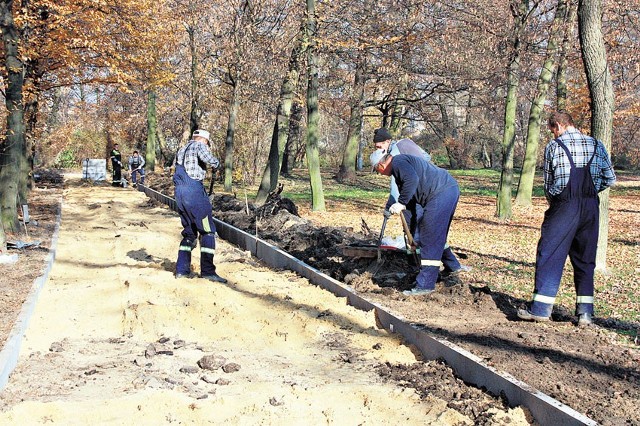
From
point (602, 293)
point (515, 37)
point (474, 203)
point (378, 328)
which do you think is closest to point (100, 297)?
point (378, 328)

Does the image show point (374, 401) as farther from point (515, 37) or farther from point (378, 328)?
point (515, 37)

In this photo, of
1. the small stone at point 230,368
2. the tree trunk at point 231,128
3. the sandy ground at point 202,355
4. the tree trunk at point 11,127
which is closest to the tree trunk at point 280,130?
the tree trunk at point 231,128

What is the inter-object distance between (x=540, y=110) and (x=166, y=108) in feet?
107

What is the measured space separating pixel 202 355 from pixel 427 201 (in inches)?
120

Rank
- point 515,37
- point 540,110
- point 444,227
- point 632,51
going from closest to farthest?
point 444,227 < point 632,51 < point 515,37 < point 540,110

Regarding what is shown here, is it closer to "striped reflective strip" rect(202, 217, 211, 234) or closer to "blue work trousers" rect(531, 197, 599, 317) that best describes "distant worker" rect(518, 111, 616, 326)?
"blue work trousers" rect(531, 197, 599, 317)

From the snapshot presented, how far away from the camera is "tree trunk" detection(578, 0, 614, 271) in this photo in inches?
348

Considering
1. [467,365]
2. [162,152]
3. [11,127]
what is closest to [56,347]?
[467,365]

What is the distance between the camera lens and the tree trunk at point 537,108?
16.8m

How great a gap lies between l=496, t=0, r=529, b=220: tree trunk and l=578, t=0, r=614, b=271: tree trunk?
302 inches

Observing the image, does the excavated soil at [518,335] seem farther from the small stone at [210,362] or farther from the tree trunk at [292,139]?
the tree trunk at [292,139]

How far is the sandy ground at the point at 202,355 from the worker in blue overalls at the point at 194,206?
324 millimetres

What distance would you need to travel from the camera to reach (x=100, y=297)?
8352 mm

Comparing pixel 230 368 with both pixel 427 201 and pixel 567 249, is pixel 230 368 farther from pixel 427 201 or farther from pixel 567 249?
pixel 567 249
